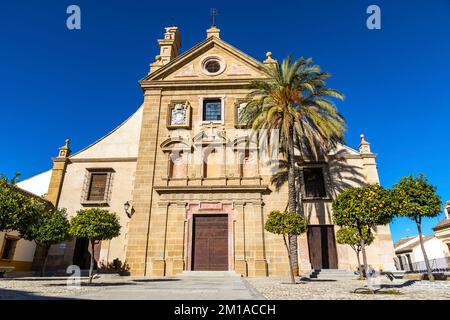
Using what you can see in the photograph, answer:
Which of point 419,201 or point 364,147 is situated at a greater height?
point 364,147

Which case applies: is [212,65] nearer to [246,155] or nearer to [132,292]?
[246,155]

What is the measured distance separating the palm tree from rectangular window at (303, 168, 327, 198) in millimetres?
2460

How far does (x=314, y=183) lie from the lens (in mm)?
20453

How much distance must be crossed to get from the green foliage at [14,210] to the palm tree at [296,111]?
12.8 metres

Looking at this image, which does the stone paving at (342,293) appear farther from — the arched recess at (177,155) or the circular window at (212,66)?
the circular window at (212,66)

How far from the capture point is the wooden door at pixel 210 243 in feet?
60.0

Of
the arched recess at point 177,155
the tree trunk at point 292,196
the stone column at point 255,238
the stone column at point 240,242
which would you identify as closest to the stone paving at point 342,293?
the tree trunk at point 292,196

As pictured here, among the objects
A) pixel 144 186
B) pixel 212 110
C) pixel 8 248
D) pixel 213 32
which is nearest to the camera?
pixel 8 248

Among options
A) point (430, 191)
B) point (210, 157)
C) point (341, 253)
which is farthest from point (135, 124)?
point (430, 191)

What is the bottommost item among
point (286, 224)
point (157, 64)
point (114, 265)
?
point (114, 265)

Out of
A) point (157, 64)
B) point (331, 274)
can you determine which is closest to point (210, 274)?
point (331, 274)

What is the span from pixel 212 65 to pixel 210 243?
1441cm

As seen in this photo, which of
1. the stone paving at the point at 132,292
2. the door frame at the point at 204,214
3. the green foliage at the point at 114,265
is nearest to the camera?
the stone paving at the point at 132,292

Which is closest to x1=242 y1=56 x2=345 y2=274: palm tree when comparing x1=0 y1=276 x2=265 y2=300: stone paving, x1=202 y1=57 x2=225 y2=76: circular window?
x1=202 y1=57 x2=225 y2=76: circular window
